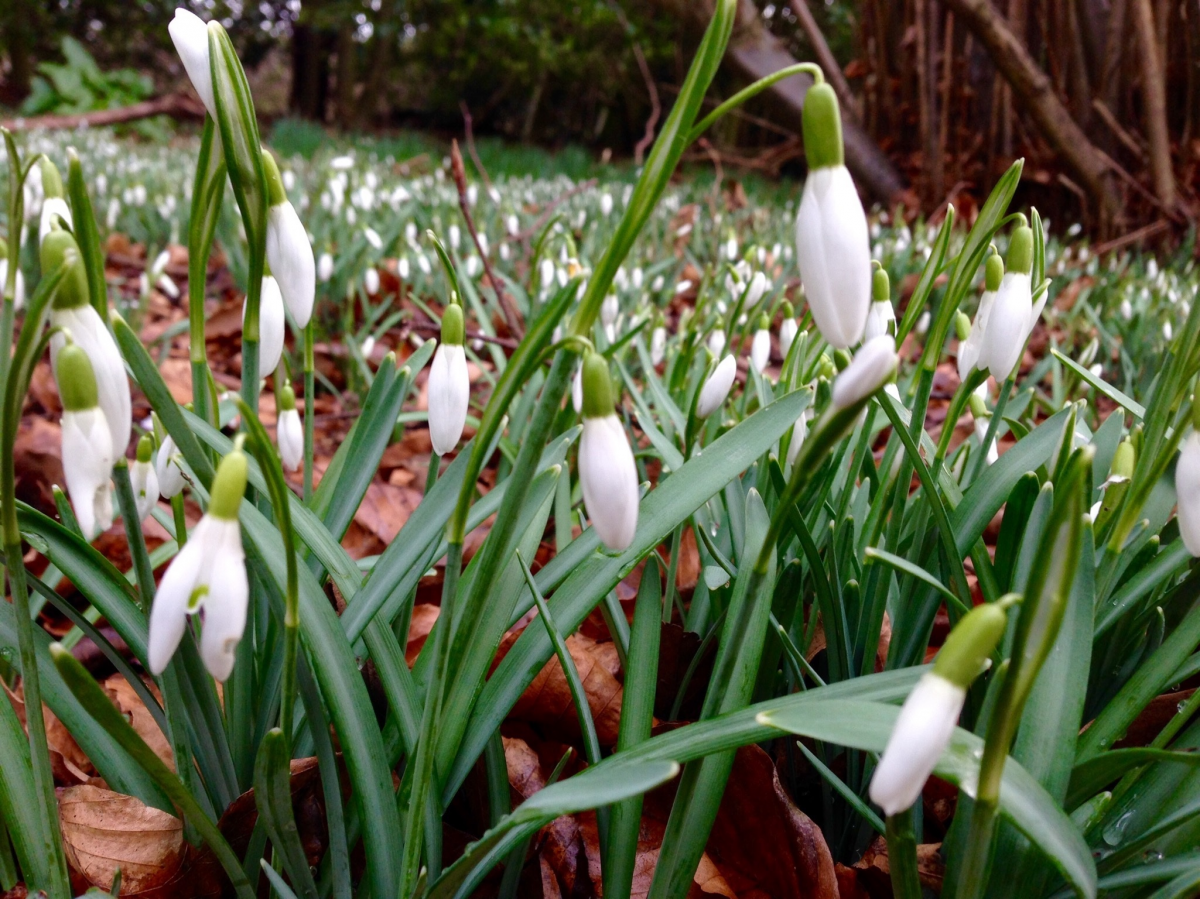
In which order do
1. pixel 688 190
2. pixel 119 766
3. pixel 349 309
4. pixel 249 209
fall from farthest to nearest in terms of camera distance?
pixel 688 190
pixel 349 309
pixel 119 766
pixel 249 209

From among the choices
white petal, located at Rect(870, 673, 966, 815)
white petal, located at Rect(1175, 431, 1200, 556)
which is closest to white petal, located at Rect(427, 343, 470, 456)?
white petal, located at Rect(870, 673, 966, 815)

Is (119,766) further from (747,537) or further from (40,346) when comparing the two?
(747,537)

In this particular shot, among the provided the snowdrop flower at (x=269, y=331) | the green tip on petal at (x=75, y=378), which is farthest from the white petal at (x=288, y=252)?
the green tip on petal at (x=75, y=378)

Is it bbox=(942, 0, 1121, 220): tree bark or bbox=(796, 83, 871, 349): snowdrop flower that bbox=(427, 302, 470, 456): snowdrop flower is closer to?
bbox=(796, 83, 871, 349): snowdrop flower

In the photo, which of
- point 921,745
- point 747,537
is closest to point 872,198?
point 747,537

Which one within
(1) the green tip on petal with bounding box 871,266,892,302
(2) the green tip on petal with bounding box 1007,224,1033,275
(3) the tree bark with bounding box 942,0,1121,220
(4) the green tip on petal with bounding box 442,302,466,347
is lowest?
(4) the green tip on petal with bounding box 442,302,466,347

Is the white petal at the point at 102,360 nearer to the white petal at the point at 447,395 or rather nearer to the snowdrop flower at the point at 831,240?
the white petal at the point at 447,395
